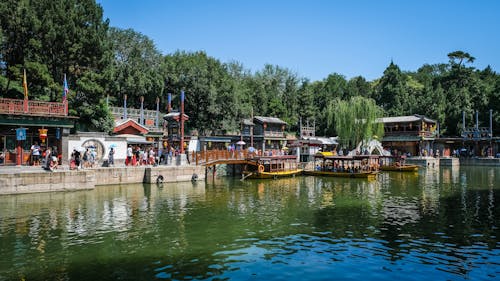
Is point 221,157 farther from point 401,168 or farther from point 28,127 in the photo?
point 401,168

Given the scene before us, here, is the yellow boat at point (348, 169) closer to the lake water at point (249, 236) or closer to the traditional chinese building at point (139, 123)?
the lake water at point (249, 236)

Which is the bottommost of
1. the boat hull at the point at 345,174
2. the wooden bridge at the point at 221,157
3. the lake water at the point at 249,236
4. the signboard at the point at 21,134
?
the lake water at the point at 249,236

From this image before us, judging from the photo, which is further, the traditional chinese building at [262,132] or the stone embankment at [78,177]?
the traditional chinese building at [262,132]

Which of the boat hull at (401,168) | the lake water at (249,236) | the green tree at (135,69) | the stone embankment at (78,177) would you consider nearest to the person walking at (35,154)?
the stone embankment at (78,177)

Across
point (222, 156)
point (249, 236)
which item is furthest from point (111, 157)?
point (249, 236)

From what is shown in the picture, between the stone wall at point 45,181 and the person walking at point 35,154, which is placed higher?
the person walking at point 35,154

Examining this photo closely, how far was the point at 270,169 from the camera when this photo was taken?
41.8m

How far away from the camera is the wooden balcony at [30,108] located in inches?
1134

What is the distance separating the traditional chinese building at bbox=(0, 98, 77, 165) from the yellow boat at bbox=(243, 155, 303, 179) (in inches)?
679

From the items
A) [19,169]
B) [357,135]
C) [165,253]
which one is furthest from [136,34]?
[165,253]

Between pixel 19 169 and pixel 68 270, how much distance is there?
18.9 m

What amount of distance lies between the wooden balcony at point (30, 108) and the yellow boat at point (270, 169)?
58.4 ft

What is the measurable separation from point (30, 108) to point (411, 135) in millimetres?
59568

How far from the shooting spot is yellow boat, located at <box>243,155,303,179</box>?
40.4m
